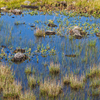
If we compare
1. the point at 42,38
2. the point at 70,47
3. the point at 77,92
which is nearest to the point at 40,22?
the point at 42,38

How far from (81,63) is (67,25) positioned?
6.33 metres

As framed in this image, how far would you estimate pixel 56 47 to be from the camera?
10.1m

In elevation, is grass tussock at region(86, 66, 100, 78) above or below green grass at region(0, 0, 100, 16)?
below

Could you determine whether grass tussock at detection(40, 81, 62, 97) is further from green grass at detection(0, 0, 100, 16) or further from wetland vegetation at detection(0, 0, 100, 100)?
green grass at detection(0, 0, 100, 16)

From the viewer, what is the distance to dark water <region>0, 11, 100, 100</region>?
7.26 meters

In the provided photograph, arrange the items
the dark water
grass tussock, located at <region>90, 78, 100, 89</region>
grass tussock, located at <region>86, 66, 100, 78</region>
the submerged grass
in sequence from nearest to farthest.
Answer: the submerged grass < grass tussock, located at <region>90, 78, 100, 89</region> < grass tussock, located at <region>86, 66, 100, 78</region> < the dark water

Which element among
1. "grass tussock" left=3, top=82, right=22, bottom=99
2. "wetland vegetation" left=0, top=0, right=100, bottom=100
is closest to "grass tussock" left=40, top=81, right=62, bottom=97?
"wetland vegetation" left=0, top=0, right=100, bottom=100

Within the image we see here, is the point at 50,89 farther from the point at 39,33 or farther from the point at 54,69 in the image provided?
the point at 39,33

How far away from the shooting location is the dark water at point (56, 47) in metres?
7.26

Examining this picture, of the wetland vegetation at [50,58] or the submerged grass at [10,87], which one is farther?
the wetland vegetation at [50,58]

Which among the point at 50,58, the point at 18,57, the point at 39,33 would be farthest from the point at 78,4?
the point at 18,57

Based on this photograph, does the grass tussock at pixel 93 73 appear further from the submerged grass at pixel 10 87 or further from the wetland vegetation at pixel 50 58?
the submerged grass at pixel 10 87

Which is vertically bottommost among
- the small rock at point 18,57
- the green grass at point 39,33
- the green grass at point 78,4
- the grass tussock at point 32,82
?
the grass tussock at point 32,82

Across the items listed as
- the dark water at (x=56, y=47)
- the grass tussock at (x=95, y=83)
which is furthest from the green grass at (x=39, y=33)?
the grass tussock at (x=95, y=83)
